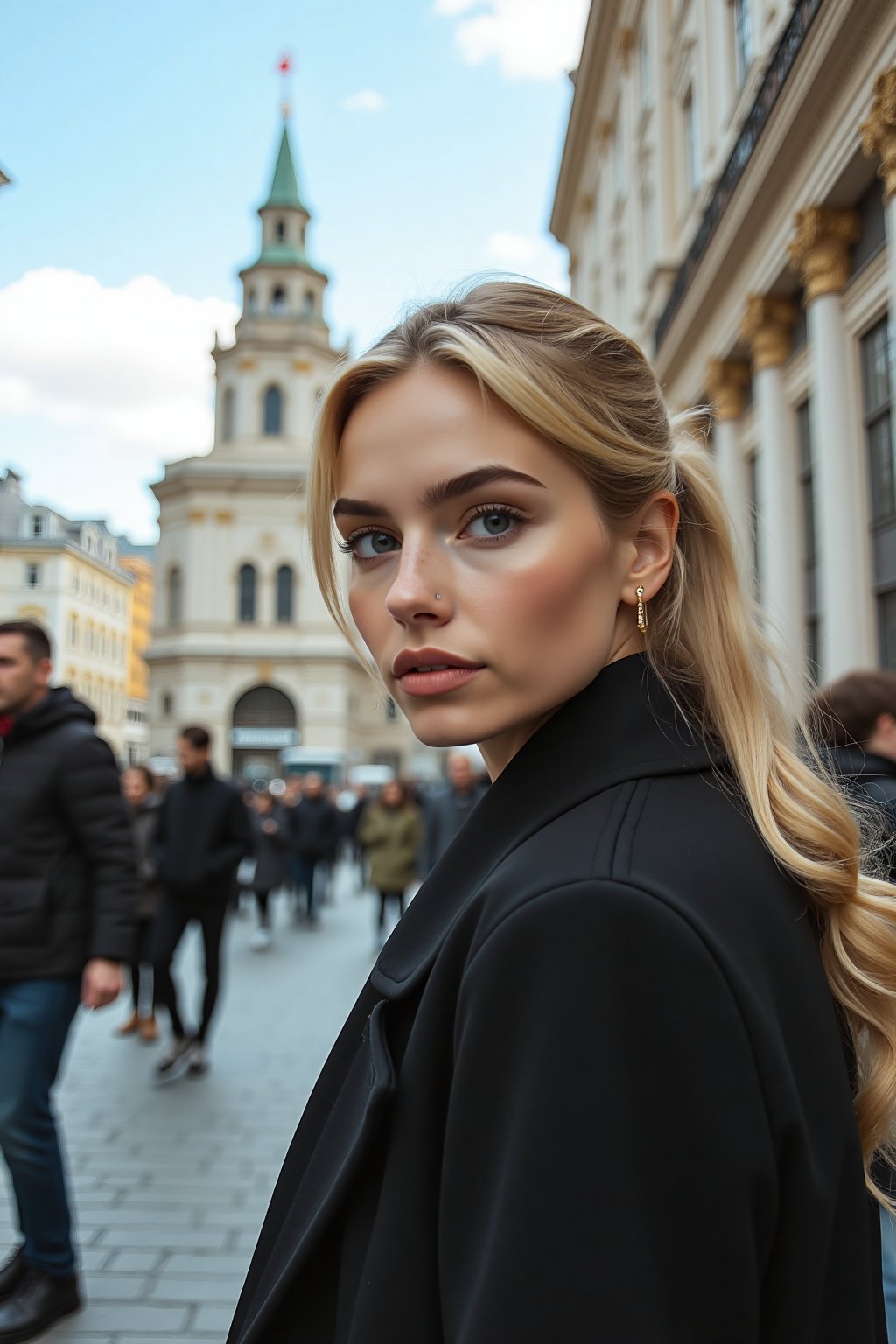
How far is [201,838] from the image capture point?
23.8 ft

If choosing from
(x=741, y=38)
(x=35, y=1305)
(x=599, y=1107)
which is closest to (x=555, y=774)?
(x=599, y=1107)

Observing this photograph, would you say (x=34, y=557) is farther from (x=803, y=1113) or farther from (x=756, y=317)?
(x=756, y=317)

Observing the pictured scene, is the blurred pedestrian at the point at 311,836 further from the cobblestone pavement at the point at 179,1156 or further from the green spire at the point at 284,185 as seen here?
the green spire at the point at 284,185

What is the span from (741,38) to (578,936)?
1742 cm

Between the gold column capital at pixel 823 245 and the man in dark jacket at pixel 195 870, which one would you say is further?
the gold column capital at pixel 823 245

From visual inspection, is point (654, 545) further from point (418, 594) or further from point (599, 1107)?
point (599, 1107)

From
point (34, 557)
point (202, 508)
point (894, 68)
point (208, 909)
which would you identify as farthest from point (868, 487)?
point (202, 508)

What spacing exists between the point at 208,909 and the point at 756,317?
1018 centimetres

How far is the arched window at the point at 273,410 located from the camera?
56062 mm

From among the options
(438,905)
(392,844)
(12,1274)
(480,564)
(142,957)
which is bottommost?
(12,1274)

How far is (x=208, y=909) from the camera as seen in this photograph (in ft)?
23.7

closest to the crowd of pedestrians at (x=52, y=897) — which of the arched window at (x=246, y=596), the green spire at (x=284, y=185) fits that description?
the arched window at (x=246, y=596)

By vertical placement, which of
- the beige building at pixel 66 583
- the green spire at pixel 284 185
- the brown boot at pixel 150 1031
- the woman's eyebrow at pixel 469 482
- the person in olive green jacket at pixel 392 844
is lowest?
the brown boot at pixel 150 1031

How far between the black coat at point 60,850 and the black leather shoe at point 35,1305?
0.96 metres
